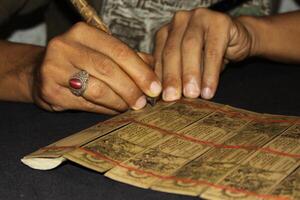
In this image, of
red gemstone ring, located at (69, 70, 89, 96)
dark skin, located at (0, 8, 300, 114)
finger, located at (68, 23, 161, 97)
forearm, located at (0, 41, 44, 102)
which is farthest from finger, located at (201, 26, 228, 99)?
forearm, located at (0, 41, 44, 102)

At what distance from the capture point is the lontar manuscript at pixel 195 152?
0.67 meters

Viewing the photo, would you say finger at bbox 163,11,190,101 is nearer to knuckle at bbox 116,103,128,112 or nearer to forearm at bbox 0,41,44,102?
knuckle at bbox 116,103,128,112

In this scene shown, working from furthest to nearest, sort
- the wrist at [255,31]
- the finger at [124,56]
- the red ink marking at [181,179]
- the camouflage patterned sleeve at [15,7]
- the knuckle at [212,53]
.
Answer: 1. the camouflage patterned sleeve at [15,7]
2. the wrist at [255,31]
3. the knuckle at [212,53]
4. the finger at [124,56]
5. the red ink marking at [181,179]

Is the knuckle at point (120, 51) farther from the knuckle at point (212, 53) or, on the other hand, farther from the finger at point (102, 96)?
the knuckle at point (212, 53)

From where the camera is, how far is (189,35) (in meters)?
1.07

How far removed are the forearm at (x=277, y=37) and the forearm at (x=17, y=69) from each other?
1.59 feet

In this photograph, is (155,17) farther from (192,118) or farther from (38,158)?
(38,158)

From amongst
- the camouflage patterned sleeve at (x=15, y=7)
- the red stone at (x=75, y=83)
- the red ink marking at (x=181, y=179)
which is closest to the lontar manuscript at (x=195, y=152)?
the red ink marking at (x=181, y=179)

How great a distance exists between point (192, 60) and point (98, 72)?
18 centimetres

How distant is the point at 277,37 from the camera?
128 centimetres

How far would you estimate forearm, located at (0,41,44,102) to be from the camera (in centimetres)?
114

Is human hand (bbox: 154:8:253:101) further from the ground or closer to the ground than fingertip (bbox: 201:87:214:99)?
further from the ground

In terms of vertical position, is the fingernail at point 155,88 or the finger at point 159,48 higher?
the finger at point 159,48

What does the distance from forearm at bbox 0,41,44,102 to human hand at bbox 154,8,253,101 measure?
10.7 inches
